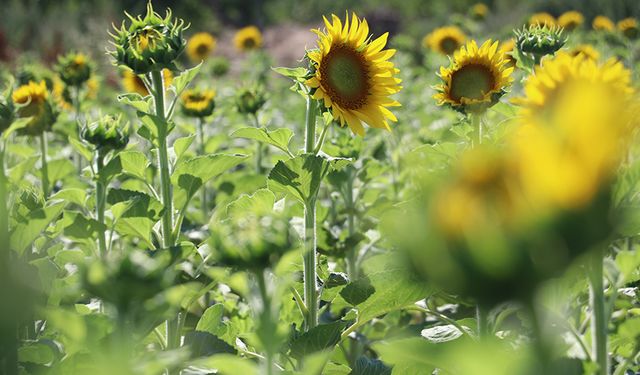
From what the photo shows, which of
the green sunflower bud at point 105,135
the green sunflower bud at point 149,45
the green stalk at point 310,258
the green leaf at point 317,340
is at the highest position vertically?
the green sunflower bud at point 149,45

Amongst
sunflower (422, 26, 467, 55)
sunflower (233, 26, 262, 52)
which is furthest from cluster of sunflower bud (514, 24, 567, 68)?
sunflower (233, 26, 262, 52)

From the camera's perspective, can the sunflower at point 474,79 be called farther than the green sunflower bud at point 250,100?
No

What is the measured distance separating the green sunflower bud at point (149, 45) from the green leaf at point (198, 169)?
161mm

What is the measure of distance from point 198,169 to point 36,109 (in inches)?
40.3

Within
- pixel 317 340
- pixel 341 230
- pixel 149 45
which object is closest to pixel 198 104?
pixel 341 230

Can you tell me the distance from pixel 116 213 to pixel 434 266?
900 millimetres

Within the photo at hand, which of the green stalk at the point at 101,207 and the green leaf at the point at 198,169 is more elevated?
the green leaf at the point at 198,169

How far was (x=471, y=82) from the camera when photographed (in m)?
1.49

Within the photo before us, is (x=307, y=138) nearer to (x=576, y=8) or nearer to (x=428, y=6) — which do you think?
(x=576, y=8)

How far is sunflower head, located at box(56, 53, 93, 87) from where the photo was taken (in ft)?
8.64

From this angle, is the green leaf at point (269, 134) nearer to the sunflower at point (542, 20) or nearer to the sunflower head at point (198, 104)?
the sunflower at point (542, 20)

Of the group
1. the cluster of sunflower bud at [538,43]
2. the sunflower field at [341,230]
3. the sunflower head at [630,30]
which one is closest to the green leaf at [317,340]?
the sunflower field at [341,230]

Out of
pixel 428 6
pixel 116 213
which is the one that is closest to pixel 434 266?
pixel 116 213

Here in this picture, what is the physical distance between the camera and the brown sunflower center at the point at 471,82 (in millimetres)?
1442
